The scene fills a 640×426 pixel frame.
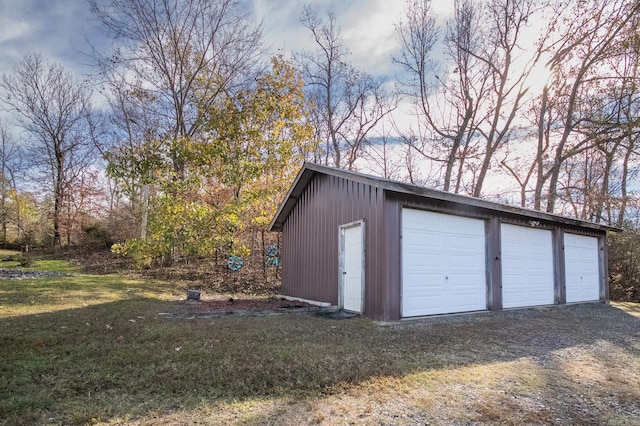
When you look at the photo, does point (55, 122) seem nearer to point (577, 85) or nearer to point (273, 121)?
point (273, 121)

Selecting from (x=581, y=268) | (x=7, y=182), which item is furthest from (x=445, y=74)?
(x=7, y=182)

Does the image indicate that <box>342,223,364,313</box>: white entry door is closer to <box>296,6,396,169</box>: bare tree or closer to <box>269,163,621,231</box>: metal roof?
<box>269,163,621,231</box>: metal roof

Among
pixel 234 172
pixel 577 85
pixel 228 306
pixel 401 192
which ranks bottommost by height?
pixel 228 306

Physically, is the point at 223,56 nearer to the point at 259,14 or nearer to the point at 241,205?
the point at 259,14

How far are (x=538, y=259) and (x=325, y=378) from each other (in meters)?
8.47

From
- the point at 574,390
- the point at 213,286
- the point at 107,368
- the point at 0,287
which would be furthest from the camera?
the point at 213,286

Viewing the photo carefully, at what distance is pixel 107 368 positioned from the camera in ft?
13.2

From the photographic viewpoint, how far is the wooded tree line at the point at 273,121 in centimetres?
1362

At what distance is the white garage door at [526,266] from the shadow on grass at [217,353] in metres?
1.43

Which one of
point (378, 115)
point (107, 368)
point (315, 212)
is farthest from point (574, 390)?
point (378, 115)

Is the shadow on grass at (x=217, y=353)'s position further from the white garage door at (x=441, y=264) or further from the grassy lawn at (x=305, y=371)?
the white garage door at (x=441, y=264)

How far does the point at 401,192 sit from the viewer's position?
24.1 ft

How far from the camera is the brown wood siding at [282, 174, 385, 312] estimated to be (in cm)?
740

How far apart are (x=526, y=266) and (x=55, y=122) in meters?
25.7
